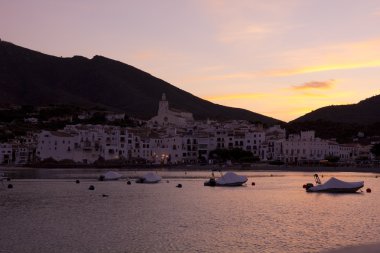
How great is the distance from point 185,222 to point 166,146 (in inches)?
4682

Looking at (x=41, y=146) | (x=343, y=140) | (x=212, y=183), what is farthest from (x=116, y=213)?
(x=343, y=140)

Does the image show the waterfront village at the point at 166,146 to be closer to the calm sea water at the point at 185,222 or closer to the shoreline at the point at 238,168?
the shoreline at the point at 238,168

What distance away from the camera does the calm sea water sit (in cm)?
2608

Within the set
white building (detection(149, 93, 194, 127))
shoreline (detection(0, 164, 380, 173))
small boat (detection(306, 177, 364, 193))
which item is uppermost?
white building (detection(149, 93, 194, 127))

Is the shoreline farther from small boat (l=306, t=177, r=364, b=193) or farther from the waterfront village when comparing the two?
small boat (l=306, t=177, r=364, b=193)

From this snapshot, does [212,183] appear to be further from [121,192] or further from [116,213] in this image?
[116,213]

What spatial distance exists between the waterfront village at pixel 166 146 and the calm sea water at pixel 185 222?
85.8 m

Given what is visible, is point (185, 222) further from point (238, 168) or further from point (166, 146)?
point (166, 146)

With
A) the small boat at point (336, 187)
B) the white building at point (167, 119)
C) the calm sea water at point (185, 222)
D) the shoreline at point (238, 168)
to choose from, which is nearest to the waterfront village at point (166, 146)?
the shoreline at point (238, 168)

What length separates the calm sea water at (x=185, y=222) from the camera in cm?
2608

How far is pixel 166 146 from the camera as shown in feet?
501

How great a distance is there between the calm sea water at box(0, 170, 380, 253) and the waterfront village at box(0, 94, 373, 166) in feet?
281

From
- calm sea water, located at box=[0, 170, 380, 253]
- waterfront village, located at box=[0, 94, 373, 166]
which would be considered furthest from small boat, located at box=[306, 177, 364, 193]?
waterfront village, located at box=[0, 94, 373, 166]

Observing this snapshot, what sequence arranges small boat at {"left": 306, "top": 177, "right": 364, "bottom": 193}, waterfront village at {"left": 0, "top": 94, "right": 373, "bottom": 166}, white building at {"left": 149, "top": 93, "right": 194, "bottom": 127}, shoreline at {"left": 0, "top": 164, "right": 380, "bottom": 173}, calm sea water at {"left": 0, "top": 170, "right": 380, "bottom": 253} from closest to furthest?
calm sea water at {"left": 0, "top": 170, "right": 380, "bottom": 253} → small boat at {"left": 306, "top": 177, "right": 364, "bottom": 193} → shoreline at {"left": 0, "top": 164, "right": 380, "bottom": 173} → waterfront village at {"left": 0, "top": 94, "right": 373, "bottom": 166} → white building at {"left": 149, "top": 93, "right": 194, "bottom": 127}
